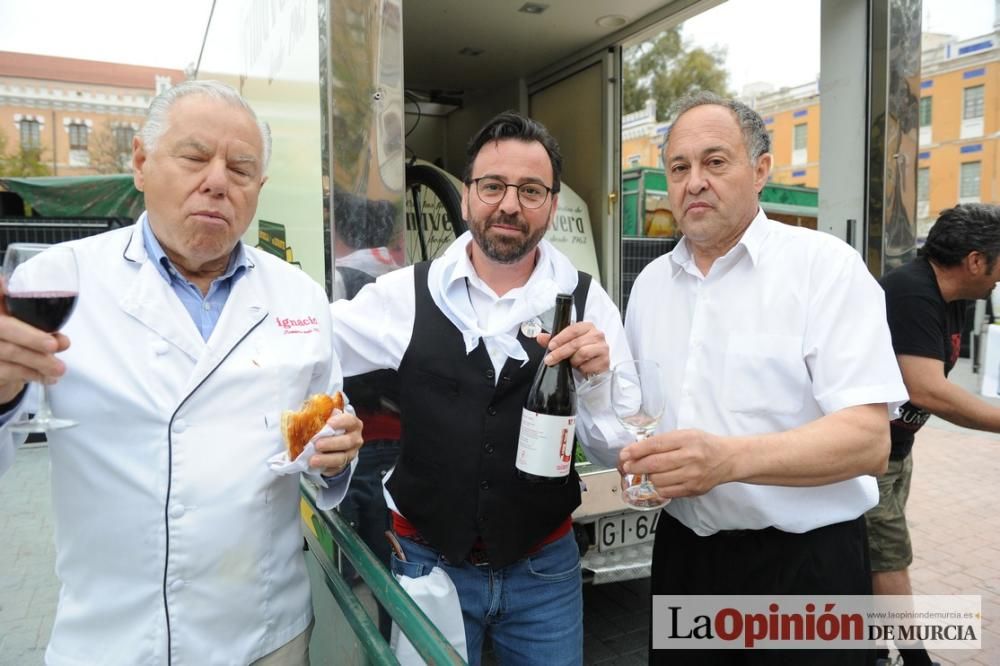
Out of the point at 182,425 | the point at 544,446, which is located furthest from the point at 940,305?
the point at 182,425

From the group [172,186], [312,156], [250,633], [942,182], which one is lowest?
[250,633]

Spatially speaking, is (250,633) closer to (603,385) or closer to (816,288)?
(603,385)

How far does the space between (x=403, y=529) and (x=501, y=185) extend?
1.04m

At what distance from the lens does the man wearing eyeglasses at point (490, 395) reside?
1759 millimetres

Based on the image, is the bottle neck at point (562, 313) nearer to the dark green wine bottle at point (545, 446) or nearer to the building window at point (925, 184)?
the dark green wine bottle at point (545, 446)

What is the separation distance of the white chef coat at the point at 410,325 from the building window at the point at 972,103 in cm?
3923

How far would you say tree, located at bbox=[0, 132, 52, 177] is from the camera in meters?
31.9

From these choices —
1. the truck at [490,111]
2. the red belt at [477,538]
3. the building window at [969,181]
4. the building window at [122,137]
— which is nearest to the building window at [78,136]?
the building window at [122,137]

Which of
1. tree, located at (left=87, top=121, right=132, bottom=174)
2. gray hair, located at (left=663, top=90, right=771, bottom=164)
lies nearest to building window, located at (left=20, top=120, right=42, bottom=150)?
tree, located at (left=87, top=121, right=132, bottom=174)

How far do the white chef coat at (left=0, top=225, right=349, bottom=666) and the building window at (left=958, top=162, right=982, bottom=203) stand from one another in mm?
39064

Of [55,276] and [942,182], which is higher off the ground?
[942,182]

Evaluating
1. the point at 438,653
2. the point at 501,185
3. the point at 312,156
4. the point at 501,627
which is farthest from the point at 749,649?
the point at 312,156

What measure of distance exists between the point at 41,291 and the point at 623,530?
2.63 metres

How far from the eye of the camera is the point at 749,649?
1864 millimetres
